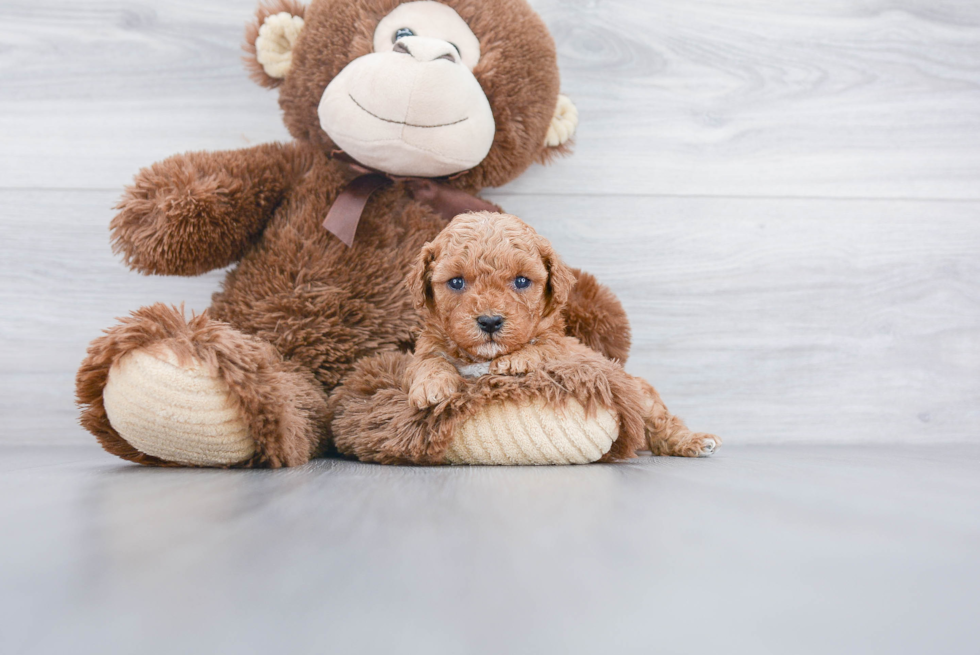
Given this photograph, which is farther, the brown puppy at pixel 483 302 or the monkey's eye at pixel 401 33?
the monkey's eye at pixel 401 33

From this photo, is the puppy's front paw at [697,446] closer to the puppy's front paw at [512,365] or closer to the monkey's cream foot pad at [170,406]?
the puppy's front paw at [512,365]

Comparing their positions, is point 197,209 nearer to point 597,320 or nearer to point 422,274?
point 422,274

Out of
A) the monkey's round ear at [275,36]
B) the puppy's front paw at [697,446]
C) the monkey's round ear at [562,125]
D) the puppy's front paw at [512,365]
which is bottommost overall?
the puppy's front paw at [697,446]

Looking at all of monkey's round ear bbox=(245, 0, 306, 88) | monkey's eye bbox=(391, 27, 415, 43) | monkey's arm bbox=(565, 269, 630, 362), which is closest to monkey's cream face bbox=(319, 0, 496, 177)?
monkey's eye bbox=(391, 27, 415, 43)

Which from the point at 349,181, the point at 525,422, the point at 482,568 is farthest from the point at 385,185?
the point at 482,568

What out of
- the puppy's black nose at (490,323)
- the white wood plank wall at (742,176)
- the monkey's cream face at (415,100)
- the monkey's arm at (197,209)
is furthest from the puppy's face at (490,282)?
the white wood plank wall at (742,176)

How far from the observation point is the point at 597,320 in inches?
35.8

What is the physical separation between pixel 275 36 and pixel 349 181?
22 cm

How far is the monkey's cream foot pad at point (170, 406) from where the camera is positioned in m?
0.62

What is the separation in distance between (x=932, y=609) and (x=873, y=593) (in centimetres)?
2

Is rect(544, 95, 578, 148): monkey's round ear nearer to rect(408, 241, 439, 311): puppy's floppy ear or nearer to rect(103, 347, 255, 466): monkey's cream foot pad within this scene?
rect(408, 241, 439, 311): puppy's floppy ear

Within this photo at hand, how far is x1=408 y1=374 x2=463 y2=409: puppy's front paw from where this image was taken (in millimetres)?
674

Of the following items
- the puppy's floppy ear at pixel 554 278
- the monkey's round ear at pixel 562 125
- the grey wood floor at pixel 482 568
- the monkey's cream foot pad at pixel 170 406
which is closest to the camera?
the grey wood floor at pixel 482 568

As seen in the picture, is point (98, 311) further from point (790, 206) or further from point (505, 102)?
point (790, 206)
